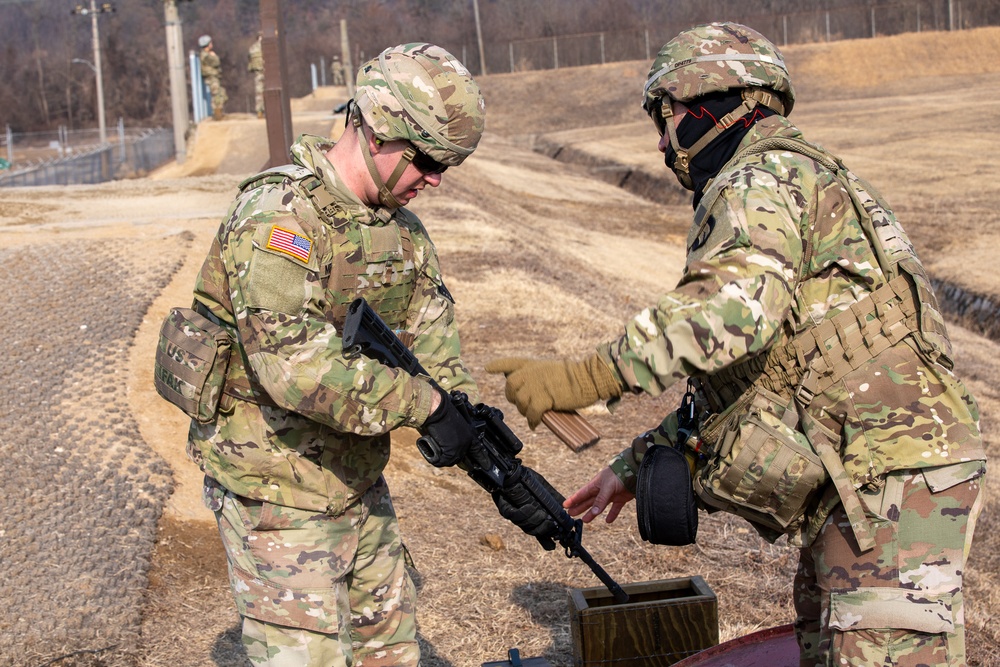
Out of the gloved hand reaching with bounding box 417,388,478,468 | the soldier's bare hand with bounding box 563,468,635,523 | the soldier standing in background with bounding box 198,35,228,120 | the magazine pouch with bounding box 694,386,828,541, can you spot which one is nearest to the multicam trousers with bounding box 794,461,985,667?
the magazine pouch with bounding box 694,386,828,541

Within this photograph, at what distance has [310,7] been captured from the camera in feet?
426

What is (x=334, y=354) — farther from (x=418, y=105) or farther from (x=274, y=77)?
(x=274, y=77)

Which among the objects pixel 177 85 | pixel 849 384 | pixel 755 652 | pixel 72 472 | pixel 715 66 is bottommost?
pixel 755 652

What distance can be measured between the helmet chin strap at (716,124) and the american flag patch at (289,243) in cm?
109

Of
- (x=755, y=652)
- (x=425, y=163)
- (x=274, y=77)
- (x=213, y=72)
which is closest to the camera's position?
(x=425, y=163)

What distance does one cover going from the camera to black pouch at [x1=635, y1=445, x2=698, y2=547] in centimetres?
305

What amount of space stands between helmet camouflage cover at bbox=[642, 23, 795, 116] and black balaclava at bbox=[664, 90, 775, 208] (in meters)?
0.04

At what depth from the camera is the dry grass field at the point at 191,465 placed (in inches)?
179

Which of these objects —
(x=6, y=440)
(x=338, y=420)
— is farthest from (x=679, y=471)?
(x=6, y=440)

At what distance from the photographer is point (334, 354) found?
2.82 meters

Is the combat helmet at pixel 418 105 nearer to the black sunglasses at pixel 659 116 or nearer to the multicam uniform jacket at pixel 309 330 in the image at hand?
the multicam uniform jacket at pixel 309 330

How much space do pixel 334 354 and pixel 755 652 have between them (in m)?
2.00

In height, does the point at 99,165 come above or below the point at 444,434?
above

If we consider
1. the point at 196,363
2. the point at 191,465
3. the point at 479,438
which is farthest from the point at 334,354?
the point at 191,465
